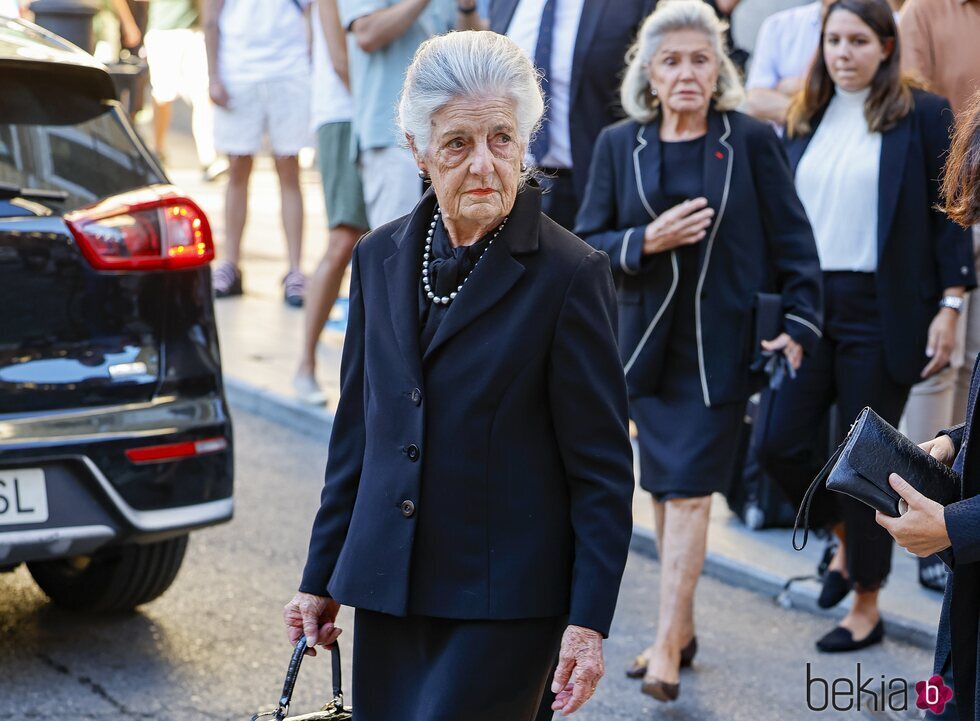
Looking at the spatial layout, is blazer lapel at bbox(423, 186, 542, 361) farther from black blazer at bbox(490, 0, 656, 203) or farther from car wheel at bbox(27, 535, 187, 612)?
black blazer at bbox(490, 0, 656, 203)

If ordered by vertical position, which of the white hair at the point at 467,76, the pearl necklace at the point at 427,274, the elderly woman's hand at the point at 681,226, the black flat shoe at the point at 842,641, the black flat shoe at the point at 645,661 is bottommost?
the black flat shoe at the point at 842,641

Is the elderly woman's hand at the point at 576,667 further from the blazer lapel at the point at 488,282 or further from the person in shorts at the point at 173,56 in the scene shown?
the person in shorts at the point at 173,56

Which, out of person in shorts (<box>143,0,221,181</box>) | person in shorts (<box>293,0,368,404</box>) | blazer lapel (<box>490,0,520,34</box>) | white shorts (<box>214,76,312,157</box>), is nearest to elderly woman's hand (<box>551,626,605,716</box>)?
blazer lapel (<box>490,0,520,34</box>)

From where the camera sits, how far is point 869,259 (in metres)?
4.89

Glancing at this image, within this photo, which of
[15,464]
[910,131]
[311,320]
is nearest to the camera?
[15,464]

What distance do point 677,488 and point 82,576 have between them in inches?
74.3

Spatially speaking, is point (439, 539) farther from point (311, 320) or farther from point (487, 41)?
point (311, 320)

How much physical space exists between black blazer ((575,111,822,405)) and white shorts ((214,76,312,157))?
531 centimetres

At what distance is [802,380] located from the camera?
4.95 meters

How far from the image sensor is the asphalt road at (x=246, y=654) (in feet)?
14.0

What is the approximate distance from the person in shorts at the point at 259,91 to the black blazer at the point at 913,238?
5.42 meters

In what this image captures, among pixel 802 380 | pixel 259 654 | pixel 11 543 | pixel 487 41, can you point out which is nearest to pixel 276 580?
pixel 259 654

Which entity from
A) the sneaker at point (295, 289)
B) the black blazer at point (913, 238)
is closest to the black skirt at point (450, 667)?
the black blazer at point (913, 238)

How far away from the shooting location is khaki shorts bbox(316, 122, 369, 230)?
Answer: 7434 mm
